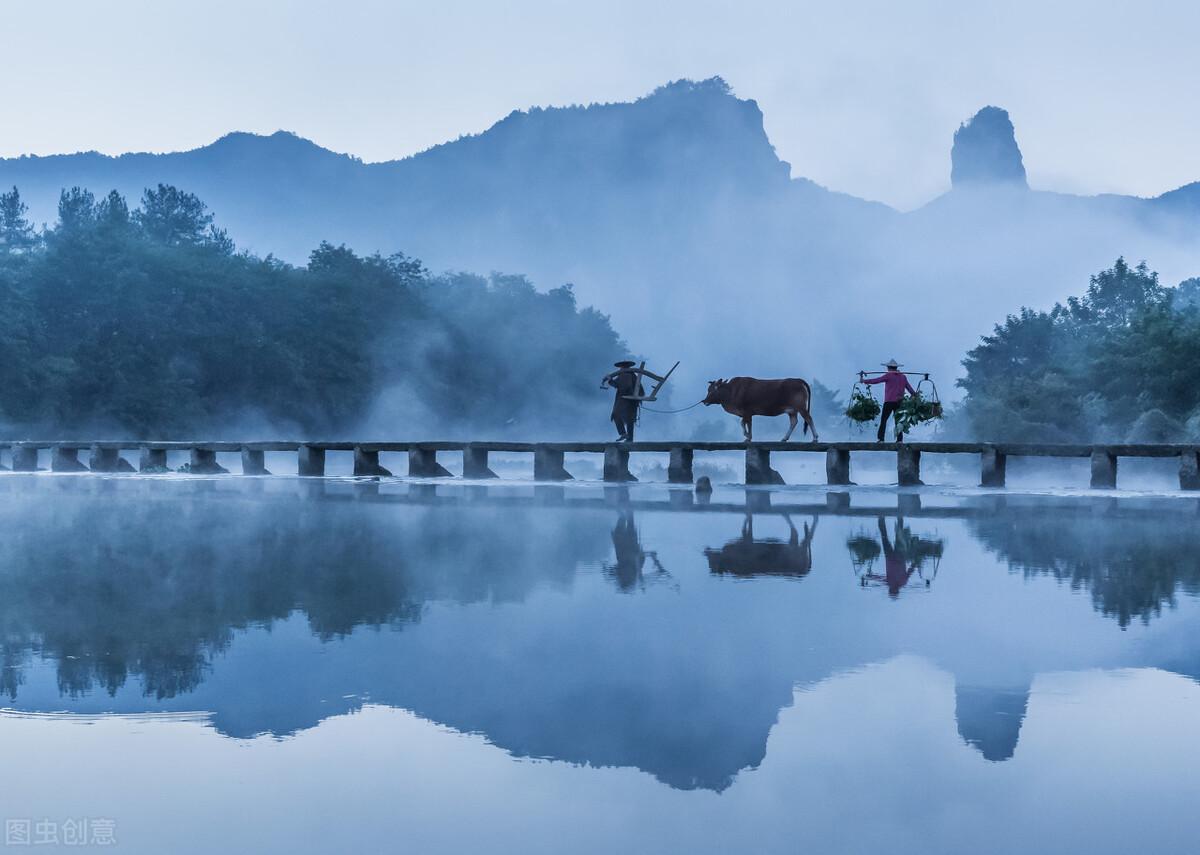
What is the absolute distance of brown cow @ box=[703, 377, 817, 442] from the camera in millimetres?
34281

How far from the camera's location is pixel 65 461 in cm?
4459

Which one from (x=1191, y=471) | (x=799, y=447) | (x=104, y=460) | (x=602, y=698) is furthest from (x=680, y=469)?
(x=602, y=698)

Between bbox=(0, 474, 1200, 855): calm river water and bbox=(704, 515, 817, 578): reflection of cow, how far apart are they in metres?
0.11

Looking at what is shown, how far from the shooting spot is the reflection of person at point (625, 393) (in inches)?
1304

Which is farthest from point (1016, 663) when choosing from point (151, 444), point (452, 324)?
point (452, 324)

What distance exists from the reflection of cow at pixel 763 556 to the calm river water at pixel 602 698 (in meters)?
0.11

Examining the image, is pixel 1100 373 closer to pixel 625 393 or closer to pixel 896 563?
pixel 625 393

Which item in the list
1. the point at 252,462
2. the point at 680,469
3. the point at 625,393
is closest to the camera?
the point at 625,393

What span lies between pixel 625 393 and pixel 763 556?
17.3 m

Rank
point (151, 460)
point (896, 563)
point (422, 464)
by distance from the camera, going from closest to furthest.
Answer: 1. point (896, 563)
2. point (422, 464)
3. point (151, 460)

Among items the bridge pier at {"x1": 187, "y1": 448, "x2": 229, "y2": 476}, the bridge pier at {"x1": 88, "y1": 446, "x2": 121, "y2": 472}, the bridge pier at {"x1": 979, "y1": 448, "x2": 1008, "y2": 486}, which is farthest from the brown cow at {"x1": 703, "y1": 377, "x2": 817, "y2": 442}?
the bridge pier at {"x1": 88, "y1": 446, "x2": 121, "y2": 472}

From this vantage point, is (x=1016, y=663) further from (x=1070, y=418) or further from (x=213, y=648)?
(x=1070, y=418)

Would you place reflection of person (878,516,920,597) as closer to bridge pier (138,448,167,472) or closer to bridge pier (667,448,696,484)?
bridge pier (667,448,696,484)

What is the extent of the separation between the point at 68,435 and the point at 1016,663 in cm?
6032
